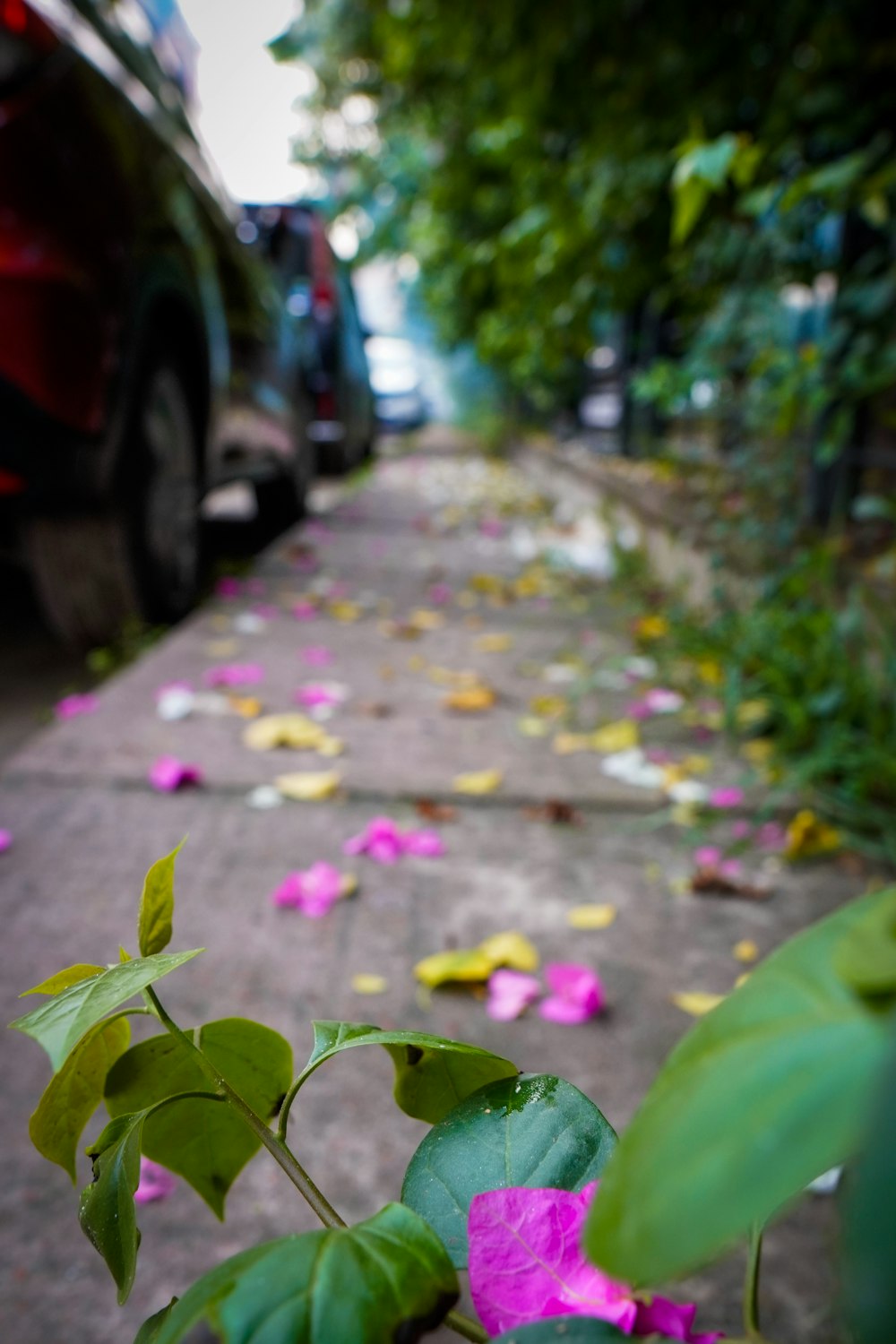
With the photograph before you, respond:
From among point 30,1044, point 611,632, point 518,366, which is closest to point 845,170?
point 611,632

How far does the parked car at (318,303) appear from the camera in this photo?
229 inches

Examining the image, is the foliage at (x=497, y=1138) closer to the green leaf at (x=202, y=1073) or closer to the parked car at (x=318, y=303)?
the green leaf at (x=202, y=1073)

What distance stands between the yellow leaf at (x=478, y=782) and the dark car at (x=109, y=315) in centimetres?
104

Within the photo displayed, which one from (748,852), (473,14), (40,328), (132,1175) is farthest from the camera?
(473,14)

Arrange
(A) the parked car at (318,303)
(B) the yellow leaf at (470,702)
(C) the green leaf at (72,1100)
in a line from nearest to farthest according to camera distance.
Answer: (C) the green leaf at (72,1100) → (B) the yellow leaf at (470,702) → (A) the parked car at (318,303)

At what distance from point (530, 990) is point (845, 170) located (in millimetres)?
1422

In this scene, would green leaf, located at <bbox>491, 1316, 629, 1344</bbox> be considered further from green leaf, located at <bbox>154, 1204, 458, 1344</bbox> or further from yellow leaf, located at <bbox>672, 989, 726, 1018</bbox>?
yellow leaf, located at <bbox>672, 989, 726, 1018</bbox>

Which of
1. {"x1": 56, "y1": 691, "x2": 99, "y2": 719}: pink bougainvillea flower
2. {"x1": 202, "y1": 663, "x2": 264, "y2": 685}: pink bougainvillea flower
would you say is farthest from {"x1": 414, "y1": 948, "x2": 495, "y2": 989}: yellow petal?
{"x1": 202, "y1": 663, "x2": 264, "y2": 685}: pink bougainvillea flower

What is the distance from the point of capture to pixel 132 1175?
344 millimetres

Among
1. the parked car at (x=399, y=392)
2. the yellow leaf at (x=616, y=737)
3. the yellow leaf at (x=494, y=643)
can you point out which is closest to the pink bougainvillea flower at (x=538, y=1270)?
the yellow leaf at (x=616, y=737)

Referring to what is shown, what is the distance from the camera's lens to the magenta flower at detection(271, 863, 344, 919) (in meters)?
1.43

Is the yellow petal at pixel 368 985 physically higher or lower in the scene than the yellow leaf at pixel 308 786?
lower

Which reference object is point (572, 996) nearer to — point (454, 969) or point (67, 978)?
point (454, 969)

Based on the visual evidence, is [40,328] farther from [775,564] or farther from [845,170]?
[775,564]
